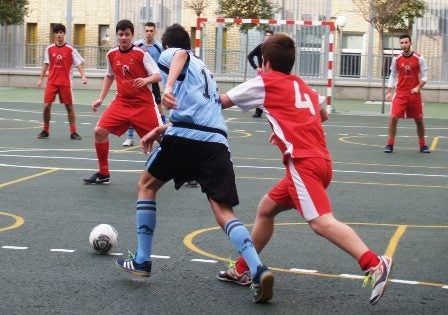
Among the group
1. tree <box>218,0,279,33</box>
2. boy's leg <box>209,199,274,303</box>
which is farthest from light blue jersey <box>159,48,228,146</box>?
tree <box>218,0,279,33</box>

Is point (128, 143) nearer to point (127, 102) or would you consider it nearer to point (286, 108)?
point (127, 102)

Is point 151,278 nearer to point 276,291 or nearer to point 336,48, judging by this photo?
point 276,291

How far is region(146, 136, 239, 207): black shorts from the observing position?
7.41 m

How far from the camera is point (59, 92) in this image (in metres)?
19.5

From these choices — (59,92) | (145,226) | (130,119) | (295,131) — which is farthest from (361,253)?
(59,92)

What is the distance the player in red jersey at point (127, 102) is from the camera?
12828 mm

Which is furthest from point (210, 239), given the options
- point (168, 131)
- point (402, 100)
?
point (402, 100)

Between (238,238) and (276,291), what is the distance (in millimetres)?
507

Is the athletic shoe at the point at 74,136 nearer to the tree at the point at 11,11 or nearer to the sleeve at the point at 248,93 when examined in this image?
the sleeve at the point at 248,93

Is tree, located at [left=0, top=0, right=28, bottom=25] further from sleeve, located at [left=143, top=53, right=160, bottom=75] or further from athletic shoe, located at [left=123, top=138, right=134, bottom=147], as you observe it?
sleeve, located at [left=143, top=53, right=160, bottom=75]

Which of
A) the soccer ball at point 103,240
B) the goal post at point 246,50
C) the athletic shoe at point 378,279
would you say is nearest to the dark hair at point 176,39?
the soccer ball at point 103,240

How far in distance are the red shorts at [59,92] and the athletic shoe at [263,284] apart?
12570 millimetres

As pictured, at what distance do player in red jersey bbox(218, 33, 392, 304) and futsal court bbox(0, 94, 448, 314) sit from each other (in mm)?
558

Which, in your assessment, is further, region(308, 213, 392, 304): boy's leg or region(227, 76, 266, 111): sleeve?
region(227, 76, 266, 111): sleeve
